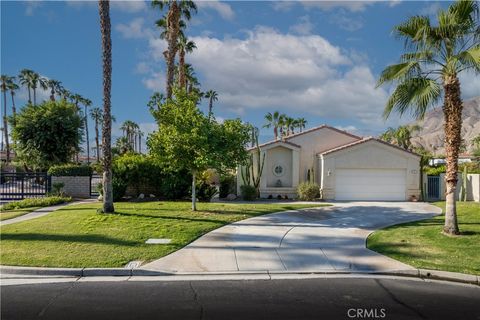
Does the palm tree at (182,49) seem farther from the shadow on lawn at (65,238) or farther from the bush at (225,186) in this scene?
the shadow on lawn at (65,238)

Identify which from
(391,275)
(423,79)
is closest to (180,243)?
(391,275)

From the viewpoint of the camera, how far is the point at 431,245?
11.2 metres

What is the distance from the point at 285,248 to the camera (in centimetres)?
1091

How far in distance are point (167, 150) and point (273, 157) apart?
10.9 meters

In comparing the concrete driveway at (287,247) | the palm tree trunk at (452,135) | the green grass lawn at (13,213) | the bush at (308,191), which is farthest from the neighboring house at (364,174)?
the palm tree trunk at (452,135)

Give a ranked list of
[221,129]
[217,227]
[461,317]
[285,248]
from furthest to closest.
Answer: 1. [221,129]
2. [217,227]
3. [285,248]
4. [461,317]

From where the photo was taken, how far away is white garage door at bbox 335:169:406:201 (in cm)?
2448

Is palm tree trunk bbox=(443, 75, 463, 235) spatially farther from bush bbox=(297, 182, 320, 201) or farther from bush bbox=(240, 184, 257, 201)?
bush bbox=(240, 184, 257, 201)

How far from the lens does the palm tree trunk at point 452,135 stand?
12023 mm

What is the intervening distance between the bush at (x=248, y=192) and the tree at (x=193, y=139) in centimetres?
598

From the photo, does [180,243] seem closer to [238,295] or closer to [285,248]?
[285,248]

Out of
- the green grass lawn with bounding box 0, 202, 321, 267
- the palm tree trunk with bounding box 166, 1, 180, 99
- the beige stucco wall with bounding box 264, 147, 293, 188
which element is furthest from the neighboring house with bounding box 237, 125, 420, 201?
the palm tree trunk with bounding box 166, 1, 180, 99

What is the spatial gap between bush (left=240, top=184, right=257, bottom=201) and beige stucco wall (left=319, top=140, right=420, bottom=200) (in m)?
4.28

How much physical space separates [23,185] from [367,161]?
20367 mm
